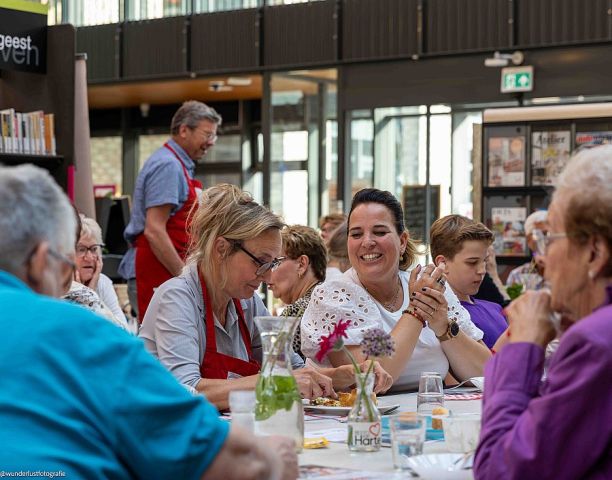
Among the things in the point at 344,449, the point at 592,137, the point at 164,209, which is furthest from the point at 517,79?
the point at 344,449

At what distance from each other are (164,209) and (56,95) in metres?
1.86

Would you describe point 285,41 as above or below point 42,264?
above

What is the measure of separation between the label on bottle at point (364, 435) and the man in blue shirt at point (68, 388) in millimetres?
782

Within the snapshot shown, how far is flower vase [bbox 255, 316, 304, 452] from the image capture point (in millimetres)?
2535

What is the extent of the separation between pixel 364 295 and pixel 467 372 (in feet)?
1.64

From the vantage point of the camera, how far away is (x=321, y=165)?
14.5 meters

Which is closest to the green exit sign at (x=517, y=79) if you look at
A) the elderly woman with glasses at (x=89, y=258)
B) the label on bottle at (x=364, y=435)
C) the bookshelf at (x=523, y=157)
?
the bookshelf at (x=523, y=157)

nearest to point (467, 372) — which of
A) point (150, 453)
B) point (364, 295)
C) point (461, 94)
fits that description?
point (364, 295)

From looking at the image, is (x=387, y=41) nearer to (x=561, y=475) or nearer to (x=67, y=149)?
(x=67, y=149)

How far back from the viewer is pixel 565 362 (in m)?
1.90

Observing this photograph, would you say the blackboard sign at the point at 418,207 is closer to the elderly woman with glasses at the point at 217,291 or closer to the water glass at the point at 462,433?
the elderly woman with glasses at the point at 217,291

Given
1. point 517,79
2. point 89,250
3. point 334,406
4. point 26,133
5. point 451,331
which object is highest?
point 517,79

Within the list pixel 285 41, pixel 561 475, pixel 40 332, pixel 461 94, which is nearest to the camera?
pixel 40 332

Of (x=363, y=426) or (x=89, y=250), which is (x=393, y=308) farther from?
(x=89, y=250)
